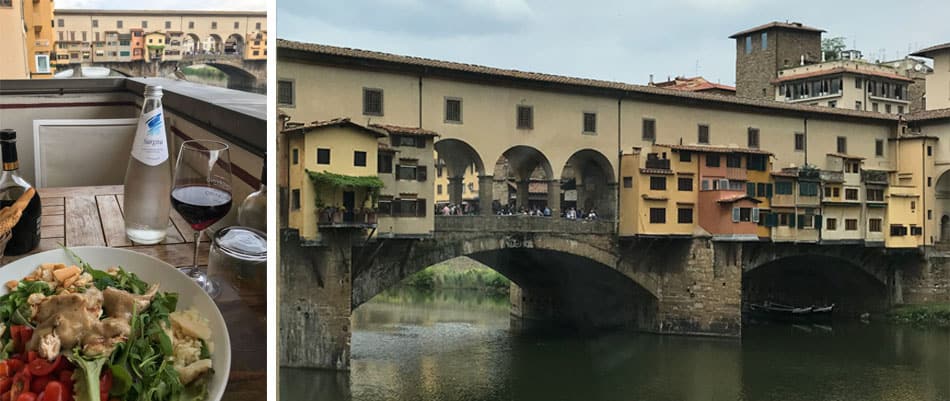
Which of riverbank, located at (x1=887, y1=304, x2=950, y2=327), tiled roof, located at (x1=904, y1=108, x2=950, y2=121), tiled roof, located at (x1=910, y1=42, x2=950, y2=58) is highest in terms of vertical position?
tiled roof, located at (x1=910, y1=42, x2=950, y2=58)

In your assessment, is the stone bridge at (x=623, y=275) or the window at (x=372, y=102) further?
the stone bridge at (x=623, y=275)

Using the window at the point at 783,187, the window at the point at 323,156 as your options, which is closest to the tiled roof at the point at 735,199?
the window at the point at 783,187

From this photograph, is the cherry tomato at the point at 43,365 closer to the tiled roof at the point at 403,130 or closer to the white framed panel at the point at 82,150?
the white framed panel at the point at 82,150

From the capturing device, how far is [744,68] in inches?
152

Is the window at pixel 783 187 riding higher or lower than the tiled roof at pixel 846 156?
lower

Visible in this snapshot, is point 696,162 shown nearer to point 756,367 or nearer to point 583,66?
point 583,66

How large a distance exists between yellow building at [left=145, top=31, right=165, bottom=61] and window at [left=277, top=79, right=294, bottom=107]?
1.05 metres

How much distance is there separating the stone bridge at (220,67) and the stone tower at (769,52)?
2.00 m

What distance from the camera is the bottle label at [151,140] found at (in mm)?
2059

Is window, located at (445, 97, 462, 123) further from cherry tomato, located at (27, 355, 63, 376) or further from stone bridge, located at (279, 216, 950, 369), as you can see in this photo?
cherry tomato, located at (27, 355, 63, 376)

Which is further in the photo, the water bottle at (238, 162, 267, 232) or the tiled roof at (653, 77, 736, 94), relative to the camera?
the tiled roof at (653, 77, 736, 94)

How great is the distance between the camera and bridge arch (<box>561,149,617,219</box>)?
3.81m

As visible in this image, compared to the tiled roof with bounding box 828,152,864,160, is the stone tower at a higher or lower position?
higher

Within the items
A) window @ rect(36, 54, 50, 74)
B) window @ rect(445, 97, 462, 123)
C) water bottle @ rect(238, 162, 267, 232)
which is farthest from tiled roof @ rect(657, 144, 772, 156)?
window @ rect(36, 54, 50, 74)
